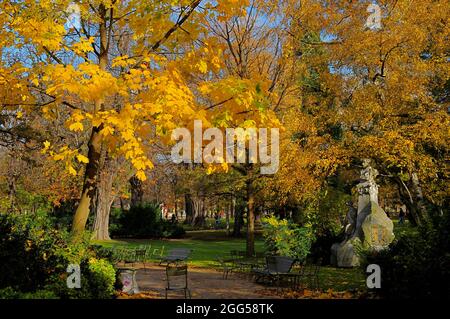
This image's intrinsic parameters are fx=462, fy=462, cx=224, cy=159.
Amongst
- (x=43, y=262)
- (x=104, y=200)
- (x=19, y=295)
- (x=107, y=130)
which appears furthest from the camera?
(x=104, y=200)

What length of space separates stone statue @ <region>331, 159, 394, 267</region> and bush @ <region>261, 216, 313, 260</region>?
6.75 ft

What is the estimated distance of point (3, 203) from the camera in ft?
39.6

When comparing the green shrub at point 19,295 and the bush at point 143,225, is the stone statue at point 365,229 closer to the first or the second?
the green shrub at point 19,295

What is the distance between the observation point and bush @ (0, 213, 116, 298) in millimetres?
7273

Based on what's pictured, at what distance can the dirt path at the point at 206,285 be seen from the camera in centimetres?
1092

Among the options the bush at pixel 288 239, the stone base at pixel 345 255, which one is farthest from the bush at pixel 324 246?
the bush at pixel 288 239

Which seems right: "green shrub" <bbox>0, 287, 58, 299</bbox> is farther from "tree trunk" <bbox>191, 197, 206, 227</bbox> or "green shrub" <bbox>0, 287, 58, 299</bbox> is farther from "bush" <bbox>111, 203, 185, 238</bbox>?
"tree trunk" <bbox>191, 197, 206, 227</bbox>

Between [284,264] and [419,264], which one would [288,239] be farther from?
[419,264]

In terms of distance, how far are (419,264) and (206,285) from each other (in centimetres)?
654

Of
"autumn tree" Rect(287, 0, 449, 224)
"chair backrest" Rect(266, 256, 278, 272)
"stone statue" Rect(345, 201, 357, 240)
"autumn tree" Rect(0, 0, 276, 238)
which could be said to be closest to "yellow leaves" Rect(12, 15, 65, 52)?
"autumn tree" Rect(0, 0, 276, 238)

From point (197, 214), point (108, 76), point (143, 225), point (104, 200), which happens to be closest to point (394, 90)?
point (108, 76)

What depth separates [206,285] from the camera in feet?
42.0
